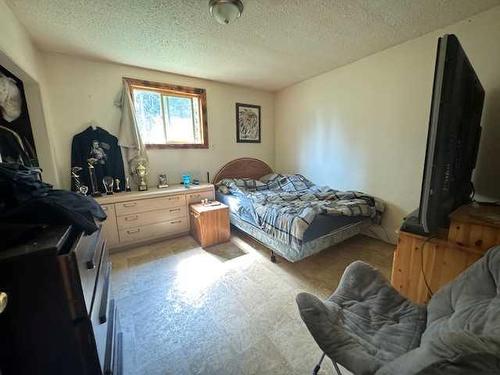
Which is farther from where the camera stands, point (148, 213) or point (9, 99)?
point (148, 213)

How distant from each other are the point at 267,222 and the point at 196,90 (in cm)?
236

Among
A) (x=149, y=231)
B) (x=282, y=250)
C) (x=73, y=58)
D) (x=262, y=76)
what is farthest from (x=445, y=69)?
(x=73, y=58)

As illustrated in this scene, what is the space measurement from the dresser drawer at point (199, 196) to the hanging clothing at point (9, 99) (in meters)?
1.82

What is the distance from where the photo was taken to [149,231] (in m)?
2.83

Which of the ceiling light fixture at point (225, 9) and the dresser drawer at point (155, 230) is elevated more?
the ceiling light fixture at point (225, 9)

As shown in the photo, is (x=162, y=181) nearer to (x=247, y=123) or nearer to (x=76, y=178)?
(x=76, y=178)

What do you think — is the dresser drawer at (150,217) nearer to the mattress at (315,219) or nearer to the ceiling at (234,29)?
the mattress at (315,219)

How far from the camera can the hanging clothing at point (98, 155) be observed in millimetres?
2676

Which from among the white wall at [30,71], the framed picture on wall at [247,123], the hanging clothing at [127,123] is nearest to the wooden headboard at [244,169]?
the framed picture on wall at [247,123]

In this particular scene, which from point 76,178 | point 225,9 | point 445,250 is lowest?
point 445,250

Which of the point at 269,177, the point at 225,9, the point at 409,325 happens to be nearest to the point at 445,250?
the point at 409,325

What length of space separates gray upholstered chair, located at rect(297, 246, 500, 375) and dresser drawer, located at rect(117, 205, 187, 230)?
2.33 metres

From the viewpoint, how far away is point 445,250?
4.38ft

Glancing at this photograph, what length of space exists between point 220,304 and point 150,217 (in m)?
1.58
